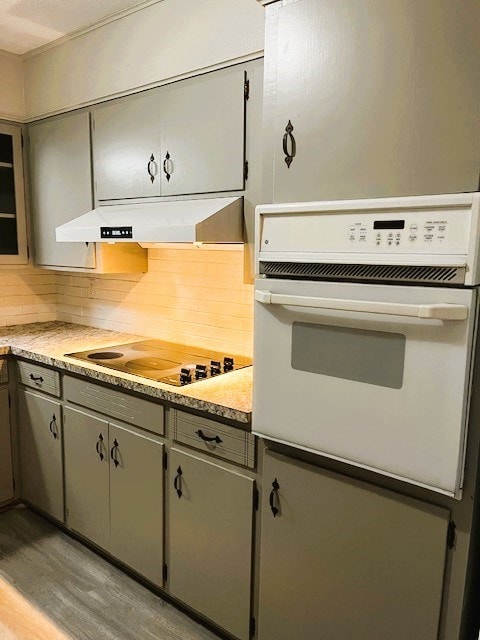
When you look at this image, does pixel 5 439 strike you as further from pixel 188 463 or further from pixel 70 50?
pixel 70 50

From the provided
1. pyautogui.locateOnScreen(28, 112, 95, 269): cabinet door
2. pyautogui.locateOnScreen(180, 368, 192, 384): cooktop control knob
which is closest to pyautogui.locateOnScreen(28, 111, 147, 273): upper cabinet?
pyautogui.locateOnScreen(28, 112, 95, 269): cabinet door

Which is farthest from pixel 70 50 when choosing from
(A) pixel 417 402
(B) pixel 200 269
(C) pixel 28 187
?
(A) pixel 417 402

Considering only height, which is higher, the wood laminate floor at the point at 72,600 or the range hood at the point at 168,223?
the range hood at the point at 168,223

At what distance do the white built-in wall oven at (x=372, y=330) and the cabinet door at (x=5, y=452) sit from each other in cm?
184

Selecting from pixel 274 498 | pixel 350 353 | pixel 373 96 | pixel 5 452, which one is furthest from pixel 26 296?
pixel 373 96

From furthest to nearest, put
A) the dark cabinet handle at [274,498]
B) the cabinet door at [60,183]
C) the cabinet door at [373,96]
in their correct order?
the cabinet door at [60,183]
the dark cabinet handle at [274,498]
the cabinet door at [373,96]

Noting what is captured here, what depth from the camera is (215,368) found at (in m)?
2.25

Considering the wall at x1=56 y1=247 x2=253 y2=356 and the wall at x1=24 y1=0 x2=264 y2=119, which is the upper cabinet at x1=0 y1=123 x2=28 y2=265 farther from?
the wall at x1=56 y1=247 x2=253 y2=356

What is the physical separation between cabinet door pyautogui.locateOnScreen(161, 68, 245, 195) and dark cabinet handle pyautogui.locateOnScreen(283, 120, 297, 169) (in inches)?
20.0

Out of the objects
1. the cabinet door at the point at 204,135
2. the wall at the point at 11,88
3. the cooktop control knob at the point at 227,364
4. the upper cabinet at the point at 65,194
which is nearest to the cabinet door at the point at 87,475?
the cooktop control knob at the point at 227,364

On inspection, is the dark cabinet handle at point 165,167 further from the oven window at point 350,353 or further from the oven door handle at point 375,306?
the oven window at point 350,353

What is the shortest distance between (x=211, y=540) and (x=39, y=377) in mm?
1304

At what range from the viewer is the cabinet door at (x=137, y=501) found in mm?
2119

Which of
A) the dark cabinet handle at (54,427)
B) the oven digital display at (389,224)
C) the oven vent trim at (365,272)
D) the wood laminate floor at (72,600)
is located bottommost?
the wood laminate floor at (72,600)
